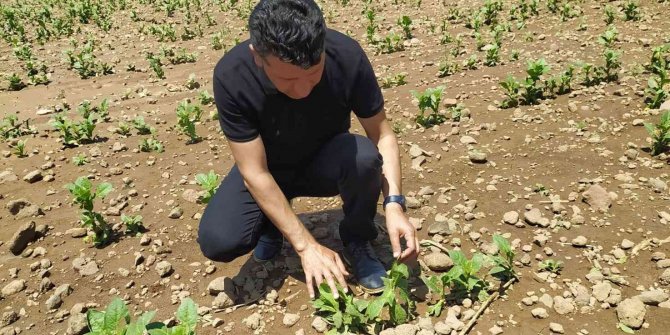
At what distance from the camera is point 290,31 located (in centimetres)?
236

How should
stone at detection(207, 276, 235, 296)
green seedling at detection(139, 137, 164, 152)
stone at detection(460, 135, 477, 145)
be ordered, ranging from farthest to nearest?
green seedling at detection(139, 137, 164, 152) → stone at detection(460, 135, 477, 145) → stone at detection(207, 276, 235, 296)

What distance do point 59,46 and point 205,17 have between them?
10.0ft

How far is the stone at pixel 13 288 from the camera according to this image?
11.7 ft

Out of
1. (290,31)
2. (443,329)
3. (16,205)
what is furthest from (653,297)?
(16,205)

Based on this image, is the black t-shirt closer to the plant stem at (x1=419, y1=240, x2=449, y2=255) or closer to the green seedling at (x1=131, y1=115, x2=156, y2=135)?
the plant stem at (x1=419, y1=240, x2=449, y2=255)

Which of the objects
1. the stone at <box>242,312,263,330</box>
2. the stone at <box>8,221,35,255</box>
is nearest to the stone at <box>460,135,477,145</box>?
the stone at <box>242,312,263,330</box>

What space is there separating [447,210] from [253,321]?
1.76 m

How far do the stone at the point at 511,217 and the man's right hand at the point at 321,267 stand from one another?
5.00 ft

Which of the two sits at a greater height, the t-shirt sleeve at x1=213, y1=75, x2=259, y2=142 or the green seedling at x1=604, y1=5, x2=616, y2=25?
the t-shirt sleeve at x1=213, y1=75, x2=259, y2=142

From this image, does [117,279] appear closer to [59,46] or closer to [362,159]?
[362,159]

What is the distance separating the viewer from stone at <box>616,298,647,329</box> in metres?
2.75

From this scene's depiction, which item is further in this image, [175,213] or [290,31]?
[175,213]

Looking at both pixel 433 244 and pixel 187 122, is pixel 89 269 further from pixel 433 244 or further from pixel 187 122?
pixel 433 244

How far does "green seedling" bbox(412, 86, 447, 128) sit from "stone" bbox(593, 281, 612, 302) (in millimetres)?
2691
